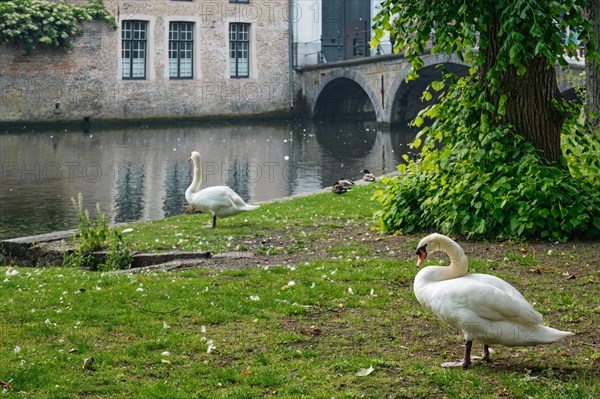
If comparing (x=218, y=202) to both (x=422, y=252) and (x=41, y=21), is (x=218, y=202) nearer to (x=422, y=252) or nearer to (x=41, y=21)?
(x=422, y=252)

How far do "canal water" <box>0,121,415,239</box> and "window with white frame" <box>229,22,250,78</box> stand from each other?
7363 mm

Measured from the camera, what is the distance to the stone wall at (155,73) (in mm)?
37969

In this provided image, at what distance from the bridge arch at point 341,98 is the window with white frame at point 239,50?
3.81 m

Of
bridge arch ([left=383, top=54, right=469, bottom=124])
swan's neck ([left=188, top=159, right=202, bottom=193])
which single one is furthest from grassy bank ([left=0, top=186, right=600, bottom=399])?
bridge arch ([left=383, top=54, right=469, bottom=124])

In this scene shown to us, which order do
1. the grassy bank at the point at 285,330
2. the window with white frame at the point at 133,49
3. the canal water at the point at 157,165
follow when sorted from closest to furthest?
the grassy bank at the point at 285,330, the canal water at the point at 157,165, the window with white frame at the point at 133,49

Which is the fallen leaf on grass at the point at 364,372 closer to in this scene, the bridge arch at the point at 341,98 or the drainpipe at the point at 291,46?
the bridge arch at the point at 341,98

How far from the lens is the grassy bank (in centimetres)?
556

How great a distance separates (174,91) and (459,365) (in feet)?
123

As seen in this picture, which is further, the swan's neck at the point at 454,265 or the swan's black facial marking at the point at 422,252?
the swan's black facial marking at the point at 422,252

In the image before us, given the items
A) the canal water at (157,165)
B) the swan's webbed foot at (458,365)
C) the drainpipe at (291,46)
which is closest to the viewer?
the swan's webbed foot at (458,365)

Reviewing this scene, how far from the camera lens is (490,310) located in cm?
575

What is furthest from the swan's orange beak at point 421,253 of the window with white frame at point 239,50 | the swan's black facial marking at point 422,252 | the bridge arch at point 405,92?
the window with white frame at point 239,50

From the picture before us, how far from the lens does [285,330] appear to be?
6750 millimetres

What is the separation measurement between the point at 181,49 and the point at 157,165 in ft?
64.5
